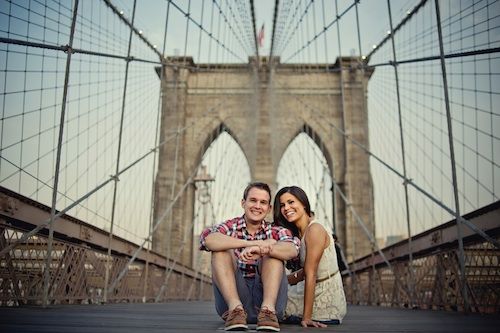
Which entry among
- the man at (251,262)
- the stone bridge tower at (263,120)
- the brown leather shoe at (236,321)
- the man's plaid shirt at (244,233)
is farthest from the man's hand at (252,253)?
the stone bridge tower at (263,120)

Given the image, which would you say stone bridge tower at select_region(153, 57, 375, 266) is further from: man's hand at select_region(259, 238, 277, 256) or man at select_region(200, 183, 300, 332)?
man's hand at select_region(259, 238, 277, 256)

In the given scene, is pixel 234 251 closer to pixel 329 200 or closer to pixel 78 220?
pixel 78 220

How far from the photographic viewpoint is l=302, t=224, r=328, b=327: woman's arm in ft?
6.98

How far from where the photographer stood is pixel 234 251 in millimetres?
2246

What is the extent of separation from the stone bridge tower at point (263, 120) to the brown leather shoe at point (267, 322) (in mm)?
13168

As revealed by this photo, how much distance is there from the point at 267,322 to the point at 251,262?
52cm

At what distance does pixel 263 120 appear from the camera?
1538cm

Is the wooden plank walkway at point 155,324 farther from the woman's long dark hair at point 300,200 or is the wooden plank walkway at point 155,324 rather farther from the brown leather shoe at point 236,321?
the woman's long dark hair at point 300,200

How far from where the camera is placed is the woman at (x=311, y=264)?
7.18ft

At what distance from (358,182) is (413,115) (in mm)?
7846

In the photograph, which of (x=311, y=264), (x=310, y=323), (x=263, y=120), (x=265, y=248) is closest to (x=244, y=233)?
(x=265, y=248)

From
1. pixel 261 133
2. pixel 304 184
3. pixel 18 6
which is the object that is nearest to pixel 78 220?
pixel 18 6

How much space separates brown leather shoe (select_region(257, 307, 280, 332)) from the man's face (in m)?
0.52

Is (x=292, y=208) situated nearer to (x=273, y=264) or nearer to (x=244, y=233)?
(x=244, y=233)
